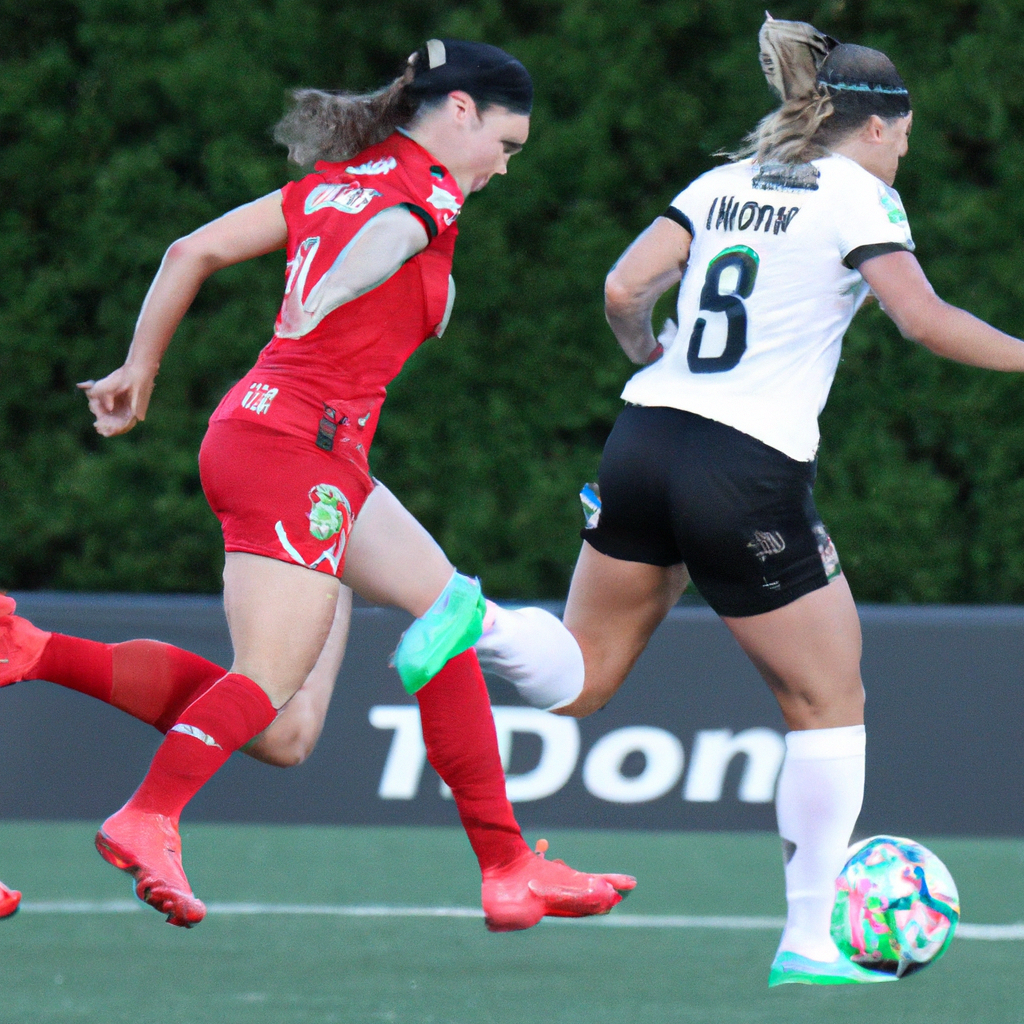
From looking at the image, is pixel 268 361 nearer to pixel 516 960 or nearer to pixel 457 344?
pixel 516 960

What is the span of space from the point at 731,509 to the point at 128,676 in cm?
126

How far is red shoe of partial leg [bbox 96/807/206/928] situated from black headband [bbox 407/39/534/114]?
146cm

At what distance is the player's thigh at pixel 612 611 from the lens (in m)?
3.45

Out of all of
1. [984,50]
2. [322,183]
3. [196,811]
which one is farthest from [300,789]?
[984,50]

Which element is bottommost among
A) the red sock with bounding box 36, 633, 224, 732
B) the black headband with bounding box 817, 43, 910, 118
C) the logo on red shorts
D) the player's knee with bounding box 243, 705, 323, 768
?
the player's knee with bounding box 243, 705, 323, 768

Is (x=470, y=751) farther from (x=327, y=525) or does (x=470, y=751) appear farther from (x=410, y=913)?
(x=410, y=913)

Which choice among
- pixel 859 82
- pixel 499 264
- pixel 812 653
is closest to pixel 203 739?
pixel 812 653

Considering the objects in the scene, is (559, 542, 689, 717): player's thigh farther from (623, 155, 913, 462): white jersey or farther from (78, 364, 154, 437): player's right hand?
(78, 364, 154, 437): player's right hand

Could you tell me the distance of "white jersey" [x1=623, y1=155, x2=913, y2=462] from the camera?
10.4 feet

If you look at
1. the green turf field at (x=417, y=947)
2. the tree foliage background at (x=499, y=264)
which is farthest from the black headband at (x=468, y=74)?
the tree foliage background at (x=499, y=264)

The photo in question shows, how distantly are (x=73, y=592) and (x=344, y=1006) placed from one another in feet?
9.97

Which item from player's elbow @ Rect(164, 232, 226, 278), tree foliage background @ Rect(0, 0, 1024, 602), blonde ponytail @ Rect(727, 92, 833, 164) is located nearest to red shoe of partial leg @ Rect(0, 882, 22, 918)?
player's elbow @ Rect(164, 232, 226, 278)

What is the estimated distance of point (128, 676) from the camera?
139 inches

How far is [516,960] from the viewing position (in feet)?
12.4
